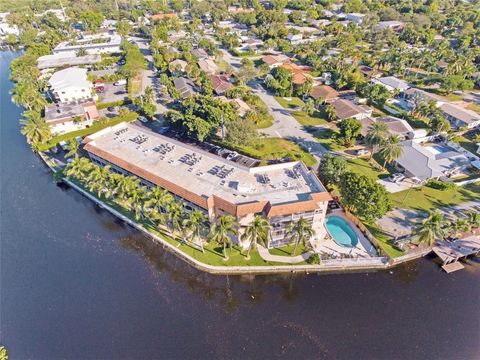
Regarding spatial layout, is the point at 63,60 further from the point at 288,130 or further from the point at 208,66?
the point at 288,130

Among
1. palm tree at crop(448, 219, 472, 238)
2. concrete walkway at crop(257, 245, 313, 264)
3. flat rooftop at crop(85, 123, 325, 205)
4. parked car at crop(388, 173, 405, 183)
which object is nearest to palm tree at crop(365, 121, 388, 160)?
parked car at crop(388, 173, 405, 183)

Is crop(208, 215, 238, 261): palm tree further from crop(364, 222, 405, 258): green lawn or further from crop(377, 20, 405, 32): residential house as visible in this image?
crop(377, 20, 405, 32): residential house

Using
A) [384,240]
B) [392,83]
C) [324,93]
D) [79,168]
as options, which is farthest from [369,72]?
[79,168]

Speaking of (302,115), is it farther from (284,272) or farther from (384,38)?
(384,38)

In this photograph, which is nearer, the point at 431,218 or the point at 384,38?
the point at 431,218

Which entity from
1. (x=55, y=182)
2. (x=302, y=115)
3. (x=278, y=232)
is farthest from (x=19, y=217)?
(x=302, y=115)

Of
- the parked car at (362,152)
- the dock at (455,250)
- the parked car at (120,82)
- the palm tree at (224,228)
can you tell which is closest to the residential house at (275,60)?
the parked car at (120,82)
